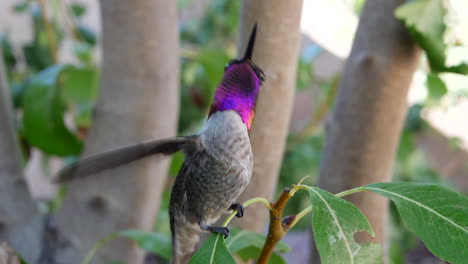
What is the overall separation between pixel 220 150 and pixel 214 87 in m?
0.57

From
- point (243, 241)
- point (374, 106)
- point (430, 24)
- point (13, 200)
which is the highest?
point (430, 24)

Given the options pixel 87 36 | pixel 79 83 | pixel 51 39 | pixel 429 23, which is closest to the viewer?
pixel 429 23

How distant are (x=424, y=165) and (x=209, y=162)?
5.22 feet

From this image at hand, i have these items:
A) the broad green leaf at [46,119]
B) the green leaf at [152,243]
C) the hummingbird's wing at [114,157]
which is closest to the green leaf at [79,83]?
the broad green leaf at [46,119]

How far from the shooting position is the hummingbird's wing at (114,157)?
0.96 feet

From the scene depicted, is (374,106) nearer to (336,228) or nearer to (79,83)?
(336,228)

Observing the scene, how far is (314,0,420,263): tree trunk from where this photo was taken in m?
0.62

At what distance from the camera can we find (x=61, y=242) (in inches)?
29.3

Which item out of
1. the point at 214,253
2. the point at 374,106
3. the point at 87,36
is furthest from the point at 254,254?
the point at 87,36

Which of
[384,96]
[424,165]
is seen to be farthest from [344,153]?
[424,165]

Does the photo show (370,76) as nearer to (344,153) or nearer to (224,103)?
(344,153)

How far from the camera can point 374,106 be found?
2.02ft

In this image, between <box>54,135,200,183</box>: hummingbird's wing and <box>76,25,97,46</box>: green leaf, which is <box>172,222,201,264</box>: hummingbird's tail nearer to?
<box>54,135,200,183</box>: hummingbird's wing

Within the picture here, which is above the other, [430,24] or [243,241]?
[430,24]
